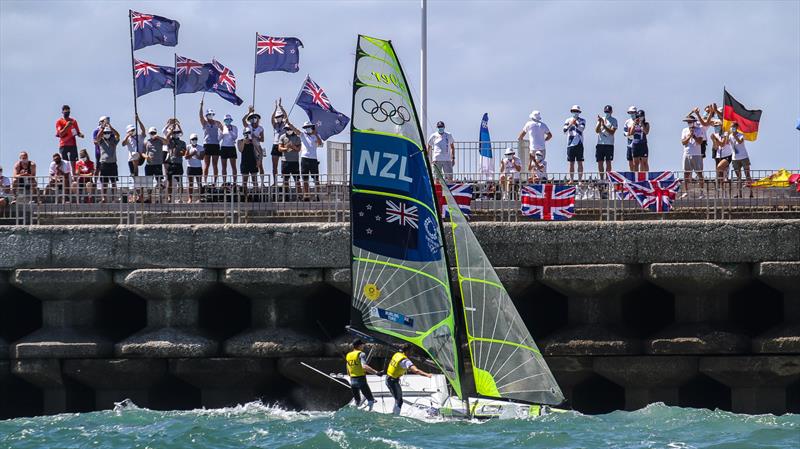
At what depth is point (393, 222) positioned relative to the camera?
30391 millimetres

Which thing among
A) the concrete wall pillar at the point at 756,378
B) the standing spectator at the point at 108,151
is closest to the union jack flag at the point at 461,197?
the concrete wall pillar at the point at 756,378

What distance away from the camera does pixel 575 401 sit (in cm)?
3306

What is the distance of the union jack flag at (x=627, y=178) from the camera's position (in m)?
33.5

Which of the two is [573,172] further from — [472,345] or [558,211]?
[472,345]

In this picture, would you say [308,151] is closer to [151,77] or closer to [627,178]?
[151,77]

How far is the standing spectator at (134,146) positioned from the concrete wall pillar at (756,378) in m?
12.5

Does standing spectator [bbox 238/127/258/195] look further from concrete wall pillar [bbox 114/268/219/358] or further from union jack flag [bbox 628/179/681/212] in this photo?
union jack flag [bbox 628/179/681/212]

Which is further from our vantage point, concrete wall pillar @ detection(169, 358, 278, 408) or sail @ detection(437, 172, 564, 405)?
concrete wall pillar @ detection(169, 358, 278, 408)

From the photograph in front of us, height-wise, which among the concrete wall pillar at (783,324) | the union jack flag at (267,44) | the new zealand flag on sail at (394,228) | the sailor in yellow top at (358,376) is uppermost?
A: the union jack flag at (267,44)

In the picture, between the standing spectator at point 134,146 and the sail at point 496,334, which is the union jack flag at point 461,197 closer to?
the sail at point 496,334

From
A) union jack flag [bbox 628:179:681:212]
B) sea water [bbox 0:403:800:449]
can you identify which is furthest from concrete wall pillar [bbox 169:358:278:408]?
union jack flag [bbox 628:179:681:212]

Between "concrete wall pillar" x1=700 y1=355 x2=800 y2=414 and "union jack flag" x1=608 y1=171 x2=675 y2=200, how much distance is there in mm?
3424

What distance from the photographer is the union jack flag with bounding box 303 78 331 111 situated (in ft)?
127

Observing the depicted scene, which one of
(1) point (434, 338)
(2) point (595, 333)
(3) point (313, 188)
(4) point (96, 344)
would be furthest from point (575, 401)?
(4) point (96, 344)
